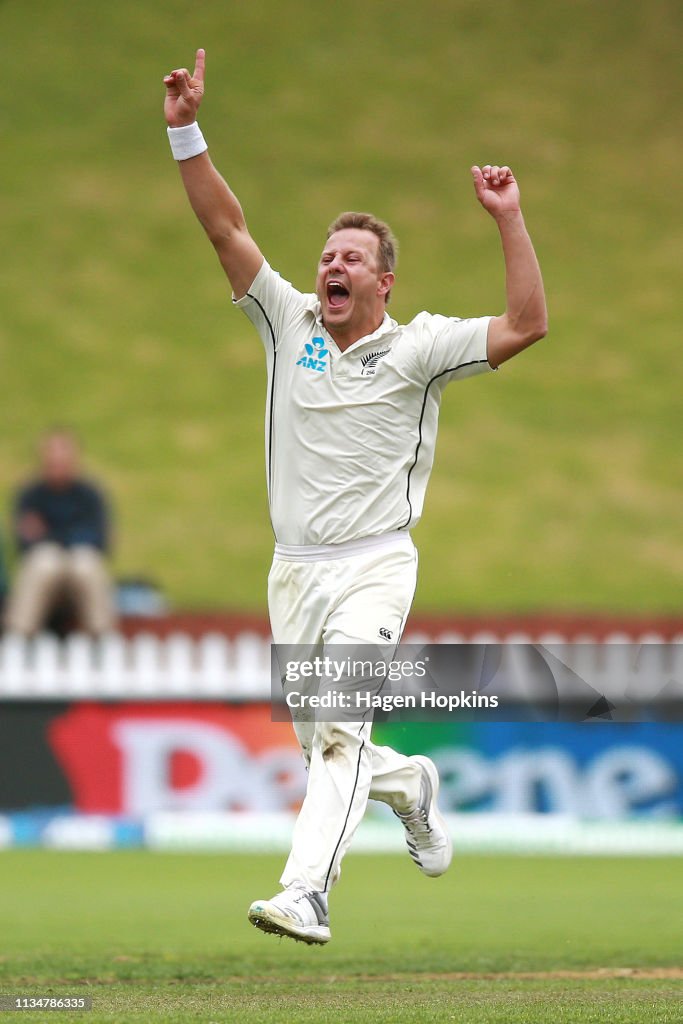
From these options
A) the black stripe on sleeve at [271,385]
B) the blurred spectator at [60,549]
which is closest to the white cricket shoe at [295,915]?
the black stripe on sleeve at [271,385]

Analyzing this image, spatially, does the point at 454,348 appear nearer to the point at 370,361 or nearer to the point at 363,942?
the point at 370,361

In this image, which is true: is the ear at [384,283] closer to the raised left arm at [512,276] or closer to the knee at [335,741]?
the raised left arm at [512,276]

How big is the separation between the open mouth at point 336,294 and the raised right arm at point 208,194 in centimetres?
30

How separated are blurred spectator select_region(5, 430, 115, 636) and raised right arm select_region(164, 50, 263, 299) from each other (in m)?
6.66

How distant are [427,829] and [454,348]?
6.24ft

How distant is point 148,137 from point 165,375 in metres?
5.64

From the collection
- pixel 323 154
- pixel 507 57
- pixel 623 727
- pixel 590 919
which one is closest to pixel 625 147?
pixel 507 57

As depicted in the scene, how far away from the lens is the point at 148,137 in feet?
97.4

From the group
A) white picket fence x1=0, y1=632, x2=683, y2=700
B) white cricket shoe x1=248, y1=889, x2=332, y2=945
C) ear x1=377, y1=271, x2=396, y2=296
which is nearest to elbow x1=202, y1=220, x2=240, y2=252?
ear x1=377, y1=271, x2=396, y2=296

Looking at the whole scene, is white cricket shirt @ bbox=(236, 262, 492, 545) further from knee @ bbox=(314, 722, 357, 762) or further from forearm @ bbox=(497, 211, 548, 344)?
knee @ bbox=(314, 722, 357, 762)

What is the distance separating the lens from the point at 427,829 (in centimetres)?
679

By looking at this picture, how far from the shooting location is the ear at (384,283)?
6430 mm

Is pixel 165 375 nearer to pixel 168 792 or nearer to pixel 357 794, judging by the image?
pixel 168 792

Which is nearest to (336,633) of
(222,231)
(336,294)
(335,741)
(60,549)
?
(335,741)
